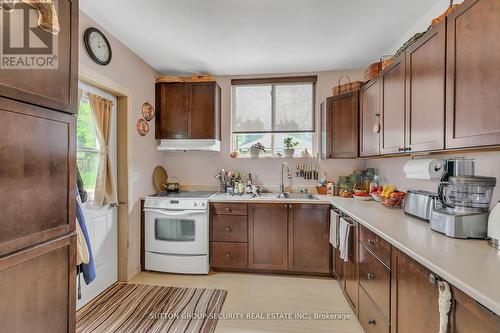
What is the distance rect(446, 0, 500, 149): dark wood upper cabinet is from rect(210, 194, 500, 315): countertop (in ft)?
1.73

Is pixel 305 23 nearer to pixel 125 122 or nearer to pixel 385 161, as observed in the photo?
pixel 385 161

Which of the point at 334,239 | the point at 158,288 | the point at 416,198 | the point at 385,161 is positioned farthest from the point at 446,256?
the point at 158,288

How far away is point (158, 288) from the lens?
102 inches

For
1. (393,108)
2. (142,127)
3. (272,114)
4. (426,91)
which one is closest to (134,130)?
(142,127)

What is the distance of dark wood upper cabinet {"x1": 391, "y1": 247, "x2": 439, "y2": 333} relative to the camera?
42.1 inches

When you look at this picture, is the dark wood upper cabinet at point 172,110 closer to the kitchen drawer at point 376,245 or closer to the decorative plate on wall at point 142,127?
the decorative plate on wall at point 142,127

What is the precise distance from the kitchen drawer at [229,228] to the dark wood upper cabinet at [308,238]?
0.56 m

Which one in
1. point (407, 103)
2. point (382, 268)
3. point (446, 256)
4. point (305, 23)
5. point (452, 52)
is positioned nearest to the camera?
point (446, 256)

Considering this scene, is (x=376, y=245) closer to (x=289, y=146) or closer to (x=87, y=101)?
(x=289, y=146)

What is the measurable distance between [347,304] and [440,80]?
81.8 inches

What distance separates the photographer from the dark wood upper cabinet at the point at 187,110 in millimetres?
3252

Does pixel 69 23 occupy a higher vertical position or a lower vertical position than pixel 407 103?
higher

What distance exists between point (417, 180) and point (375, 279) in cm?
115
